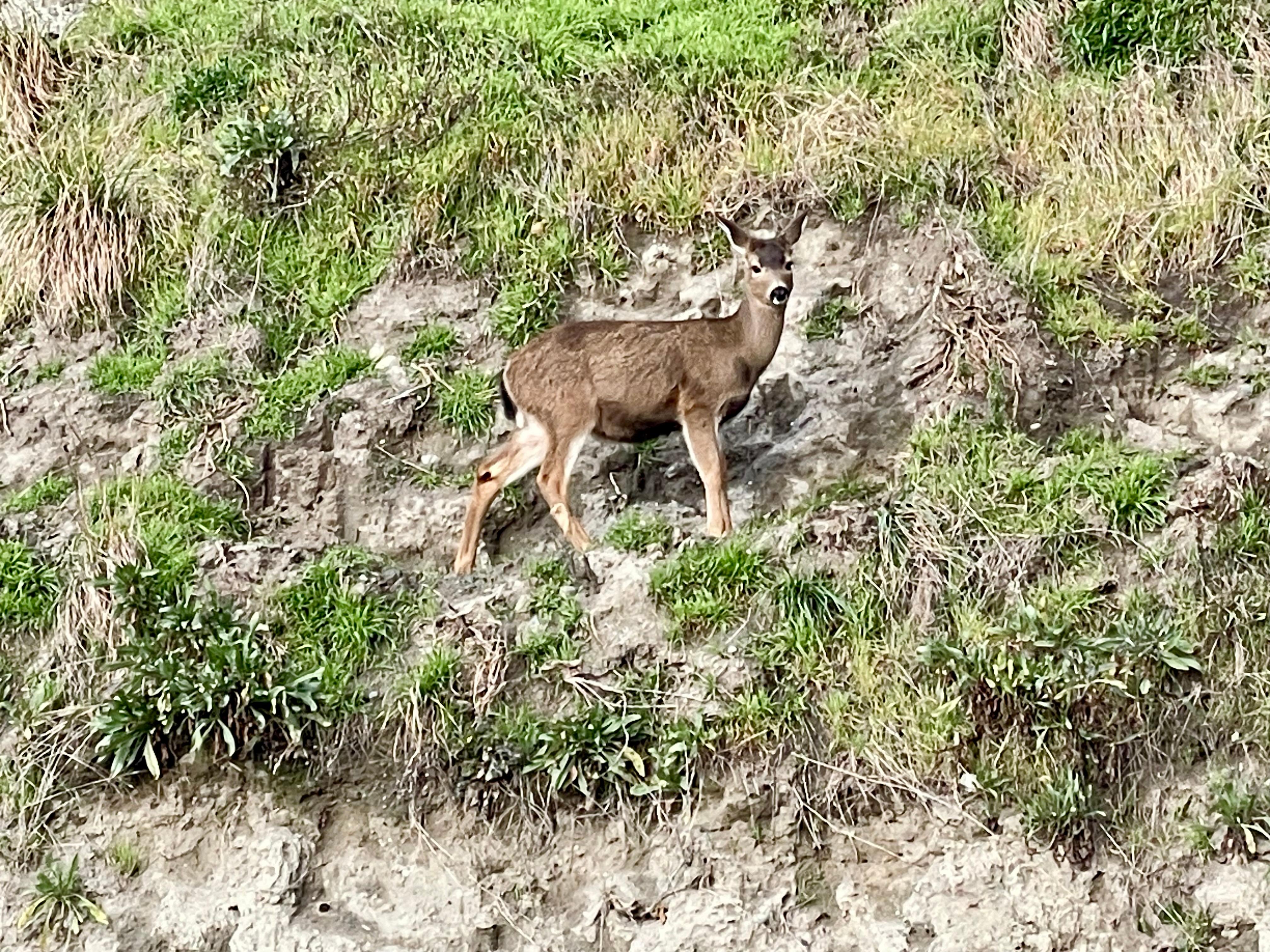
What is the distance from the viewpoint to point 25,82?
10547mm

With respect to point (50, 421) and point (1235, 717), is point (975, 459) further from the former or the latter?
point (50, 421)

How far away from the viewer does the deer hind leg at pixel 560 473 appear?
7.38 m

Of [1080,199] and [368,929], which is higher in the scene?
[1080,199]

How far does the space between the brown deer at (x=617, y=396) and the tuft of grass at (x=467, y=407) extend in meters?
0.72

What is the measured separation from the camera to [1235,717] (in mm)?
6691

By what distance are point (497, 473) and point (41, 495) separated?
2505 millimetres

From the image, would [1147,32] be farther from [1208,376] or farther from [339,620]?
[339,620]

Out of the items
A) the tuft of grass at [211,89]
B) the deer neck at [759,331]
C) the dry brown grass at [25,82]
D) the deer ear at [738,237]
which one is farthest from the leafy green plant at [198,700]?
the dry brown grass at [25,82]

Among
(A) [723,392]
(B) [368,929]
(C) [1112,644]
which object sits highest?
(A) [723,392]

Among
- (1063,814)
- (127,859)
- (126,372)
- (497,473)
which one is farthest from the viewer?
(126,372)

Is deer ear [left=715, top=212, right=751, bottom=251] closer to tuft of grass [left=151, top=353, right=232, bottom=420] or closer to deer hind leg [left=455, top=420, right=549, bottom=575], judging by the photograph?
deer hind leg [left=455, top=420, right=549, bottom=575]

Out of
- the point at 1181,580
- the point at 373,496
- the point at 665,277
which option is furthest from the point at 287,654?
the point at 1181,580

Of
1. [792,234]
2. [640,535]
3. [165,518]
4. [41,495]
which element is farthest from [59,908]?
[792,234]

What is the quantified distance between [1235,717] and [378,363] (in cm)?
462
